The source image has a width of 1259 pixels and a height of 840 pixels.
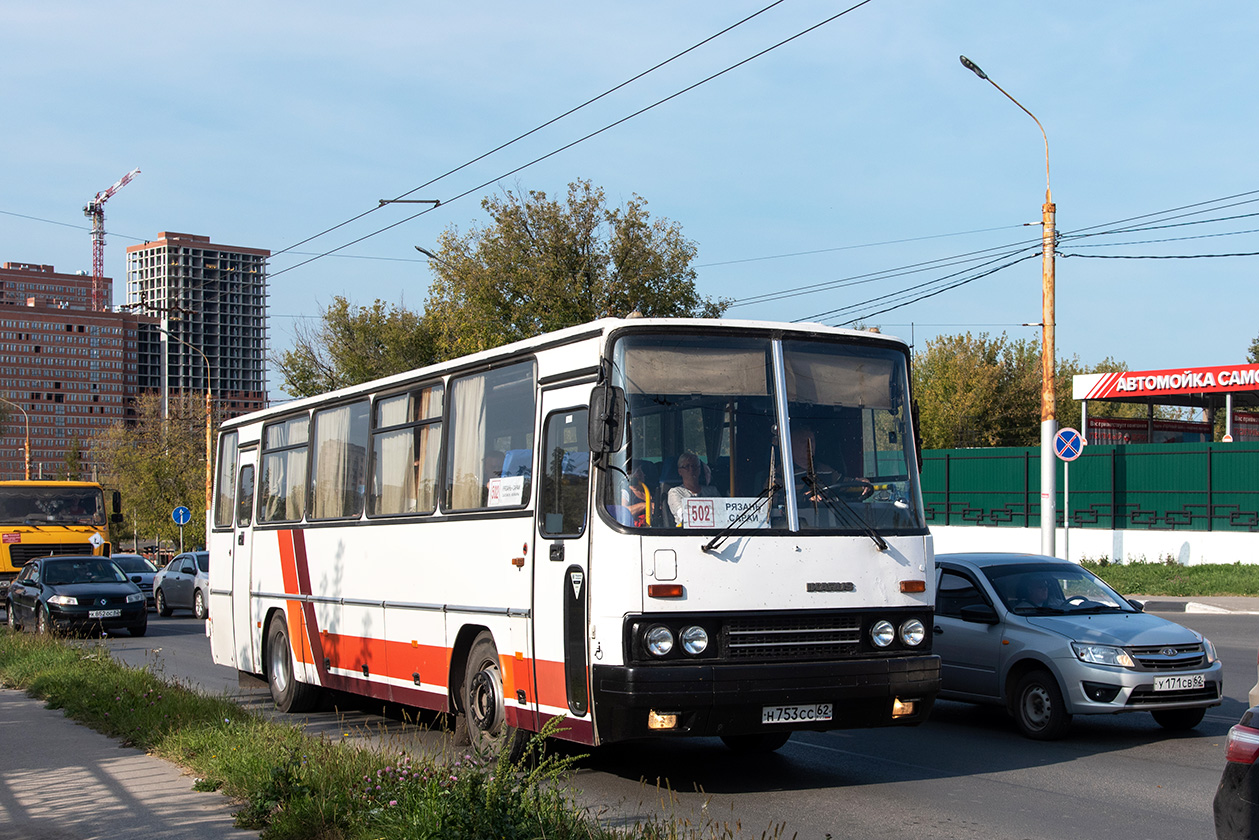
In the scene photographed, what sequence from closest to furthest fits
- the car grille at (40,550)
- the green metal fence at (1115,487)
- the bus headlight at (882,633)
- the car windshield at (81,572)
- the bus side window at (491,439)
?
the bus headlight at (882,633)
the bus side window at (491,439)
the car windshield at (81,572)
the car grille at (40,550)
the green metal fence at (1115,487)

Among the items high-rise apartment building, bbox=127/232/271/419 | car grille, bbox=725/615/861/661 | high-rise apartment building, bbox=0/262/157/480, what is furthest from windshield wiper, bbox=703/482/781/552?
high-rise apartment building, bbox=0/262/157/480

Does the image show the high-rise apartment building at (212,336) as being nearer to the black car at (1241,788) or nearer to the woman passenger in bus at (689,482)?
the woman passenger in bus at (689,482)

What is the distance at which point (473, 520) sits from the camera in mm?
9484

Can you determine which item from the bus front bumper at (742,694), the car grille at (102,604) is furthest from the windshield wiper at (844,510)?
the car grille at (102,604)

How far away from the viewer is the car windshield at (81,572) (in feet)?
77.8

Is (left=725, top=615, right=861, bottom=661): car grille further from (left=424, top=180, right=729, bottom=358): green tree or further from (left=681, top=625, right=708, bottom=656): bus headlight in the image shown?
(left=424, top=180, right=729, bottom=358): green tree

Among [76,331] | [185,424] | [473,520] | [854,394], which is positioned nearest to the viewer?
[854,394]

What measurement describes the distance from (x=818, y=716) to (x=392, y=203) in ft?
52.7

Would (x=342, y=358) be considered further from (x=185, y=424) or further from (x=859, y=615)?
(x=859, y=615)

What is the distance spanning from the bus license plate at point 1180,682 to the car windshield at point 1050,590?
3.35 feet

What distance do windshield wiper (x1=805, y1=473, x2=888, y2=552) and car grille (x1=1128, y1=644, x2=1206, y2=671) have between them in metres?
3.04

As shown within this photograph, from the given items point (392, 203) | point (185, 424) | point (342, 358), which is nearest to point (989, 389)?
point (342, 358)

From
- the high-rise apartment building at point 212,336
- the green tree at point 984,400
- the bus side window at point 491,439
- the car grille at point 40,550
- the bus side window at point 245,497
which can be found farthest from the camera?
the high-rise apartment building at point 212,336

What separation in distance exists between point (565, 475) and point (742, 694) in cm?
184
